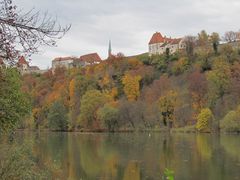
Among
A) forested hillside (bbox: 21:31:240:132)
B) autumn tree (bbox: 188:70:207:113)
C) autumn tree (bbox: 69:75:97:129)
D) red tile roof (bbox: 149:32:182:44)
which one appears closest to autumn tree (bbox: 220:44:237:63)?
forested hillside (bbox: 21:31:240:132)

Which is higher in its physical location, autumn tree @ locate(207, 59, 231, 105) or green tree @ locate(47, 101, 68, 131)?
autumn tree @ locate(207, 59, 231, 105)

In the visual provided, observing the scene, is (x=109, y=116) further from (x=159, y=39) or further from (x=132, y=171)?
(x=159, y=39)

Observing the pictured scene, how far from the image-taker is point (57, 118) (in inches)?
2763

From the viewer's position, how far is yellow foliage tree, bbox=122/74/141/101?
257 feet

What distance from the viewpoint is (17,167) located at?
11180mm

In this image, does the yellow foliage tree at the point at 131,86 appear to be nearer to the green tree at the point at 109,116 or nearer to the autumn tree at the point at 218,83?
the green tree at the point at 109,116

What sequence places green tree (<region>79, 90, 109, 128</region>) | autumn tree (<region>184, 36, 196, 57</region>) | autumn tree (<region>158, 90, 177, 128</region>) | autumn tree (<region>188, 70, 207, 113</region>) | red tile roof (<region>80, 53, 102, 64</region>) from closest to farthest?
autumn tree (<region>158, 90, 177, 128</region>)
green tree (<region>79, 90, 109, 128</region>)
autumn tree (<region>188, 70, 207, 113</region>)
autumn tree (<region>184, 36, 196, 57</region>)
red tile roof (<region>80, 53, 102, 64</region>)

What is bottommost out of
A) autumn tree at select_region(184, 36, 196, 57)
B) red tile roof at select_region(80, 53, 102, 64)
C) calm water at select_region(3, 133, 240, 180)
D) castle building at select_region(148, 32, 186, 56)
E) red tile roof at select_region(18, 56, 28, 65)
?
calm water at select_region(3, 133, 240, 180)

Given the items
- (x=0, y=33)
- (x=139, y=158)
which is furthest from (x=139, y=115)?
(x=0, y=33)

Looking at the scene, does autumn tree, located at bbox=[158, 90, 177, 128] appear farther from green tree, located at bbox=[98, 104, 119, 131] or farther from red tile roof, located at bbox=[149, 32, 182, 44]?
red tile roof, located at bbox=[149, 32, 182, 44]

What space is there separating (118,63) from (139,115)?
83.6ft

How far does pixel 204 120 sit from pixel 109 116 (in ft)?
43.6

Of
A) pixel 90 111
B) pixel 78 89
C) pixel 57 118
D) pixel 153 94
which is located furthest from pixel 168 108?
pixel 78 89

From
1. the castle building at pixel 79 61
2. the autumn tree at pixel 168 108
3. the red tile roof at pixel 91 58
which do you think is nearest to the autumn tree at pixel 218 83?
the autumn tree at pixel 168 108
